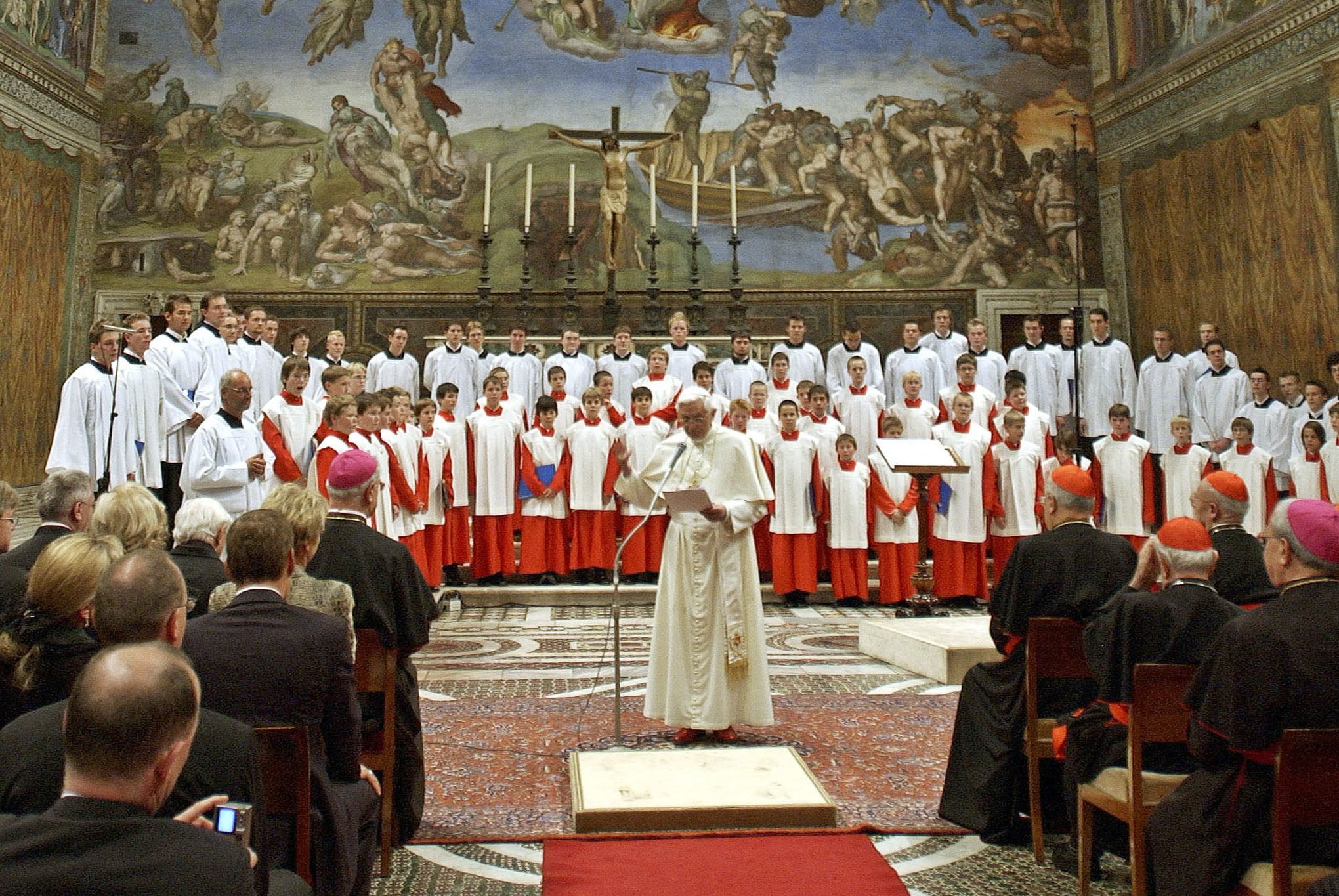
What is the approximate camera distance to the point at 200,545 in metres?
4.36

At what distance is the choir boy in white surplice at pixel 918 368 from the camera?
48.1ft

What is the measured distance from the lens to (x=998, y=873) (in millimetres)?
4352

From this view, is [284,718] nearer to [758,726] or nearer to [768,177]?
[758,726]

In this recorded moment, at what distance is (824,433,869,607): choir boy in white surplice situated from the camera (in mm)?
11266

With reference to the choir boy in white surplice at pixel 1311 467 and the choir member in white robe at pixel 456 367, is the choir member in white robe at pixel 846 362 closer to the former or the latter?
the choir member in white robe at pixel 456 367

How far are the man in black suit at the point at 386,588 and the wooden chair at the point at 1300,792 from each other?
306cm

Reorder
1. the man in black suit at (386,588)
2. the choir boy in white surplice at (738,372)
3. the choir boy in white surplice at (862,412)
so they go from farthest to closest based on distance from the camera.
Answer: the choir boy in white surplice at (738,372) → the choir boy in white surplice at (862,412) → the man in black suit at (386,588)

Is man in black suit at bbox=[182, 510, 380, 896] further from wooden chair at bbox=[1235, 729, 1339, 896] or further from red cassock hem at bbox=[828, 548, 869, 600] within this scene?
red cassock hem at bbox=[828, 548, 869, 600]

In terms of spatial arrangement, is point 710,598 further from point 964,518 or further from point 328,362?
point 328,362

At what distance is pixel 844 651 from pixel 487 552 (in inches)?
185

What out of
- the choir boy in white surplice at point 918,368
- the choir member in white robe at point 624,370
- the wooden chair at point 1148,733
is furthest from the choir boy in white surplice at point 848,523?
the wooden chair at point 1148,733

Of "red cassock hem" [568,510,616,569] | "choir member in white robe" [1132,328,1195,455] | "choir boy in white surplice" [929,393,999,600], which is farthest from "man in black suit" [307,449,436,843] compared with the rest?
"choir member in white robe" [1132,328,1195,455]

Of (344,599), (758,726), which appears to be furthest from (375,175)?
(344,599)

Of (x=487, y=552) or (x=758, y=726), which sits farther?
(x=487, y=552)
